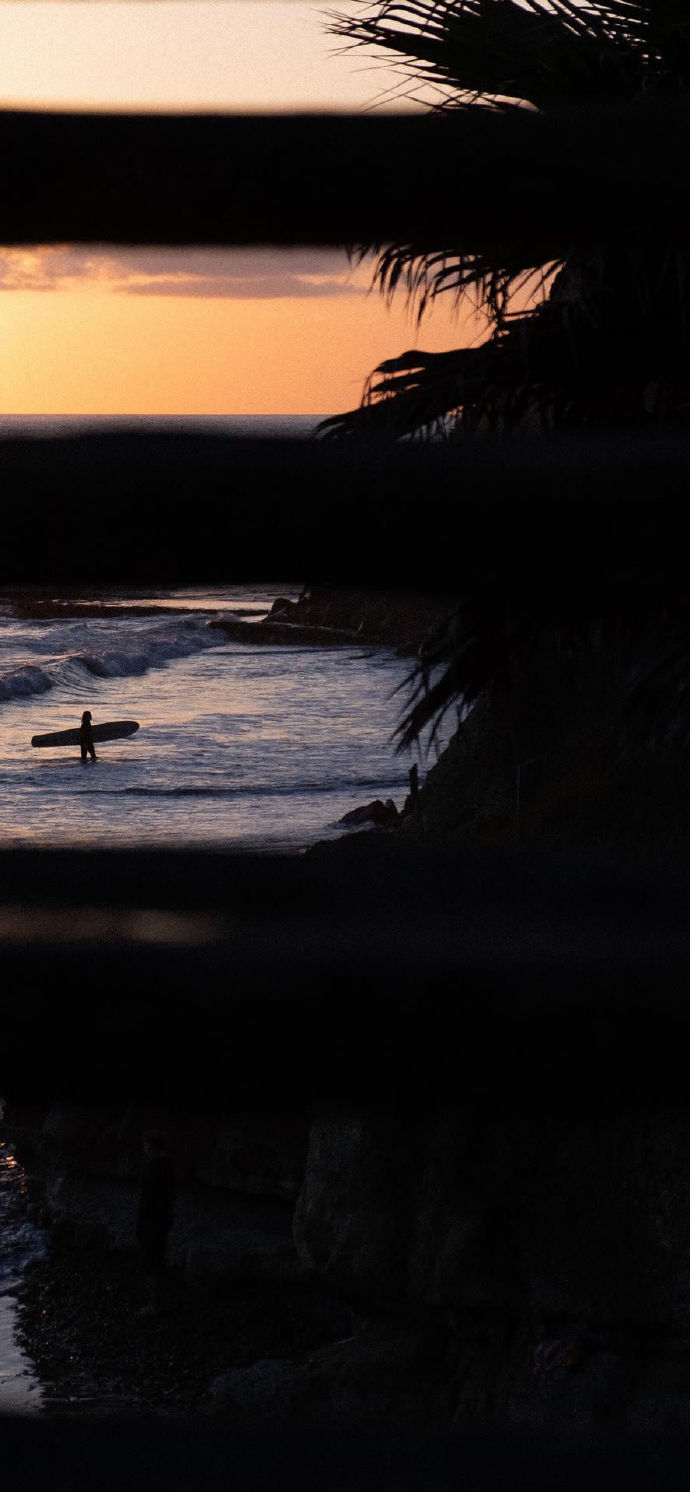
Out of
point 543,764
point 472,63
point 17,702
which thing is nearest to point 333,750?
point 17,702

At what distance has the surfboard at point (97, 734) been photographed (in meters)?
24.5

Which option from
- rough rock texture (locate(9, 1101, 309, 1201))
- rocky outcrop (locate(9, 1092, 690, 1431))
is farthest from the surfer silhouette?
rocky outcrop (locate(9, 1092, 690, 1431))

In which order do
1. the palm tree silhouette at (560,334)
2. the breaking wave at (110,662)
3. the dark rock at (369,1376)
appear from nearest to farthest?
the palm tree silhouette at (560,334), the dark rock at (369,1376), the breaking wave at (110,662)

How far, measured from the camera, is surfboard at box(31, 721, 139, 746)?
80.4 ft

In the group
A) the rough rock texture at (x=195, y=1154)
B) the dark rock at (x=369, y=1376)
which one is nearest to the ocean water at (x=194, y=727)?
the rough rock texture at (x=195, y=1154)

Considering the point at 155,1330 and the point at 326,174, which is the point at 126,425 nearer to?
the point at 326,174

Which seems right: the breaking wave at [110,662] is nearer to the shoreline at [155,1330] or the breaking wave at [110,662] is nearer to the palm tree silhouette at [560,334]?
the shoreline at [155,1330]

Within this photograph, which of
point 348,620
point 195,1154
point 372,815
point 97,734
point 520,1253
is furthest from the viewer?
point 97,734

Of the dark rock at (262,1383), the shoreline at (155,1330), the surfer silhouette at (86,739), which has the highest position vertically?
the surfer silhouette at (86,739)

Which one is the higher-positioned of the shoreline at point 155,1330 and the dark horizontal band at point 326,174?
Result: the dark horizontal band at point 326,174

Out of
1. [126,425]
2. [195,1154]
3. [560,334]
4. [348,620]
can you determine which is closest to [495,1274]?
[195,1154]

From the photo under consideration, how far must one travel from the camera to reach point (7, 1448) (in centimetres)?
75

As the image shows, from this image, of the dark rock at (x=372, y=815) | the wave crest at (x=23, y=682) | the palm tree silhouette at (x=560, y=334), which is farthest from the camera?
the wave crest at (x=23, y=682)

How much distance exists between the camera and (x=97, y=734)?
26016 mm
